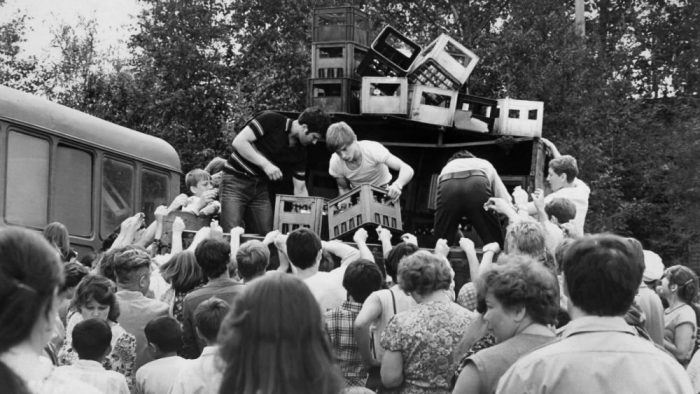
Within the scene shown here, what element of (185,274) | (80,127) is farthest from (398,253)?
(80,127)

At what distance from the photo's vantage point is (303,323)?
9.76ft

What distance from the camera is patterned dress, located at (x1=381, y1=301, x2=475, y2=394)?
5.02 metres

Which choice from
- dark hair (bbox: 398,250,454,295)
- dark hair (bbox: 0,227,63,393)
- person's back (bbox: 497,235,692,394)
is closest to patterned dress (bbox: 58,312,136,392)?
dark hair (bbox: 398,250,454,295)

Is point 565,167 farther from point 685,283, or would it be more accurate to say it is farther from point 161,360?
point 161,360

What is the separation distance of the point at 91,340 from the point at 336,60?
8.99 meters

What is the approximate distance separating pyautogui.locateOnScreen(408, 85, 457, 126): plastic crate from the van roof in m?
3.90

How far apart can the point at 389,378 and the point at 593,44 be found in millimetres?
24857

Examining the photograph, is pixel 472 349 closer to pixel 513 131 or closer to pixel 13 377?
pixel 13 377

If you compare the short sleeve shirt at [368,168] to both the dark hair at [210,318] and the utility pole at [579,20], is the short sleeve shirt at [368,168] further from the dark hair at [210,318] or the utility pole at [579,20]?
the utility pole at [579,20]

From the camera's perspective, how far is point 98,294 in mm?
5371

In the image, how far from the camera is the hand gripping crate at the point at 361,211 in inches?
384

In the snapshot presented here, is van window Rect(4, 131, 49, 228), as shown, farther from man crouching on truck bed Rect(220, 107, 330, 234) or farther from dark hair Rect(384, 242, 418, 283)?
dark hair Rect(384, 242, 418, 283)

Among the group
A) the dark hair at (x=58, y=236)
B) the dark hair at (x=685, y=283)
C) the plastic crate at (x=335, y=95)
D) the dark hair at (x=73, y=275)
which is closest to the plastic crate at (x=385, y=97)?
the plastic crate at (x=335, y=95)

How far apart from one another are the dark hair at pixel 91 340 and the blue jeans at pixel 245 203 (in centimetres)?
568
